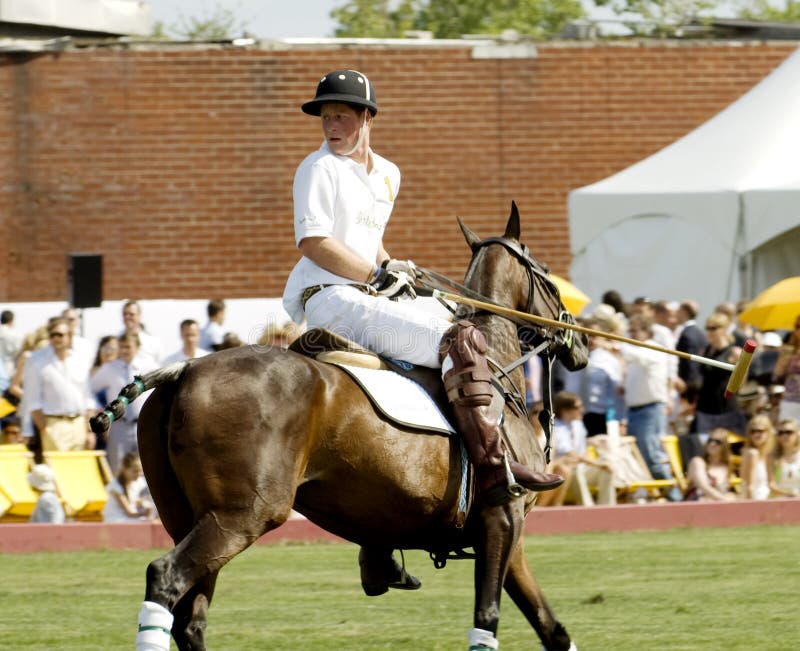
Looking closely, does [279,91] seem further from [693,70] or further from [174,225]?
[693,70]

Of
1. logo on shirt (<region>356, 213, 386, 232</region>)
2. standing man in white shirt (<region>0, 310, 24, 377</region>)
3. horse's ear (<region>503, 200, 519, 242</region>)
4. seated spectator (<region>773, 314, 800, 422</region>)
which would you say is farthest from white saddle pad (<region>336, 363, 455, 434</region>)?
standing man in white shirt (<region>0, 310, 24, 377</region>)

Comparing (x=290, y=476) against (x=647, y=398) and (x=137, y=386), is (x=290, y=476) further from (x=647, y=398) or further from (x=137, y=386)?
(x=647, y=398)

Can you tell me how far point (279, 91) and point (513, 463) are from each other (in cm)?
1609

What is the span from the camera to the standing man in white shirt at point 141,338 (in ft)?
45.1

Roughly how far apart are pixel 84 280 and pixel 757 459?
637 centimetres

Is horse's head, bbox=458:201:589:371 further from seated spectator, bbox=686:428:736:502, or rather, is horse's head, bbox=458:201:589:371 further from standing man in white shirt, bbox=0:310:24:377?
standing man in white shirt, bbox=0:310:24:377

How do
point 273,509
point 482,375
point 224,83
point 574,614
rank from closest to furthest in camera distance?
1. point 273,509
2. point 482,375
3. point 574,614
4. point 224,83

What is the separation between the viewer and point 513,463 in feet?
22.4

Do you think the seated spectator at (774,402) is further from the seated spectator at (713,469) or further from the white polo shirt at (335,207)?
the white polo shirt at (335,207)

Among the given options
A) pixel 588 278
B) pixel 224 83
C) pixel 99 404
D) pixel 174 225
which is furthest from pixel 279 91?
pixel 99 404

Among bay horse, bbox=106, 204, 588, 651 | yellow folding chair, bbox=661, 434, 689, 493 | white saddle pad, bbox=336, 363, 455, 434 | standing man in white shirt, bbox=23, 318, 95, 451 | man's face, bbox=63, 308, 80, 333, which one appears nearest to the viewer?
bay horse, bbox=106, 204, 588, 651

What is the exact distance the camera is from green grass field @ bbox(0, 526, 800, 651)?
325 inches

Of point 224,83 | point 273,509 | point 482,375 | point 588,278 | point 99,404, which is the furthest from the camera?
point 224,83

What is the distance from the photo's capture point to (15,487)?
43.3 feet
